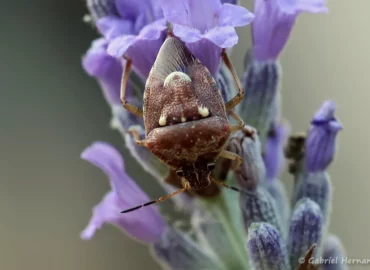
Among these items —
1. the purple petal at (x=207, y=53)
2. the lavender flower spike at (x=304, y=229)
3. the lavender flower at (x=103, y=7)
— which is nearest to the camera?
the purple petal at (x=207, y=53)

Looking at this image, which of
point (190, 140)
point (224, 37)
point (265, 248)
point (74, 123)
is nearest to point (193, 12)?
point (224, 37)

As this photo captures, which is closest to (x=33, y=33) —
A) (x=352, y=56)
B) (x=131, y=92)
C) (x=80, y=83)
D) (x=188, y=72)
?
(x=80, y=83)

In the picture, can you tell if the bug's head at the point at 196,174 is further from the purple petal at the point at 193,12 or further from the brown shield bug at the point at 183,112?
the purple petal at the point at 193,12

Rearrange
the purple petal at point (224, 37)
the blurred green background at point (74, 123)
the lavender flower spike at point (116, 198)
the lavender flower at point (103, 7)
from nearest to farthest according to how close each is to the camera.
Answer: the purple petal at point (224, 37) → the lavender flower at point (103, 7) → the lavender flower spike at point (116, 198) → the blurred green background at point (74, 123)

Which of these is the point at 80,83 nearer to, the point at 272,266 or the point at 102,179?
the point at 102,179

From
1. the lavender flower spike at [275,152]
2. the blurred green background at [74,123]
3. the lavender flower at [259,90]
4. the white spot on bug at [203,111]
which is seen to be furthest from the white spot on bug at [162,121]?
the blurred green background at [74,123]

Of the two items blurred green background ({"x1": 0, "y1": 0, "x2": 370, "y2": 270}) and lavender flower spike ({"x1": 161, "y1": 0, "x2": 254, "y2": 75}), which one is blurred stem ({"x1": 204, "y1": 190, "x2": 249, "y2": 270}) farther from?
blurred green background ({"x1": 0, "y1": 0, "x2": 370, "y2": 270})
